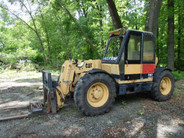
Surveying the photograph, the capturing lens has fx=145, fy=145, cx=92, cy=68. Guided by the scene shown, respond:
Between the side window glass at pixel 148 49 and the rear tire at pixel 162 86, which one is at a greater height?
the side window glass at pixel 148 49

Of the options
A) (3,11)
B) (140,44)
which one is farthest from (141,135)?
(3,11)

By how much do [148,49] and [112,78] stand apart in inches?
66.1

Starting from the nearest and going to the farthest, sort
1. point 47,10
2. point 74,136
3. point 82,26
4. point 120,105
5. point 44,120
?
point 74,136, point 44,120, point 120,105, point 82,26, point 47,10

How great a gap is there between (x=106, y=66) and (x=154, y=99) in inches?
83.3

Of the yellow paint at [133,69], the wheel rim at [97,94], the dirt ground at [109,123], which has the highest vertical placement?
the yellow paint at [133,69]

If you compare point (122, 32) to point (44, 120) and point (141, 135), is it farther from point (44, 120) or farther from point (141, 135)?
point (44, 120)

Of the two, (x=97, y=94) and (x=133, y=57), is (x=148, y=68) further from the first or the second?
(x=97, y=94)

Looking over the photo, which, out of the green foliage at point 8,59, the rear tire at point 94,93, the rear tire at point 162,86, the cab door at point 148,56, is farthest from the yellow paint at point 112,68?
the green foliage at point 8,59

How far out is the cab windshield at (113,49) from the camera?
4.64 m

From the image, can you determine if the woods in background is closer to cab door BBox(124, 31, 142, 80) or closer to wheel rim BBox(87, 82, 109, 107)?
cab door BBox(124, 31, 142, 80)

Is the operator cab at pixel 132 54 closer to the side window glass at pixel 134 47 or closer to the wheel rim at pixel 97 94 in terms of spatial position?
the side window glass at pixel 134 47

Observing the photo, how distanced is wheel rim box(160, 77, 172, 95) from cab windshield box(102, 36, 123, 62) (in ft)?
6.62

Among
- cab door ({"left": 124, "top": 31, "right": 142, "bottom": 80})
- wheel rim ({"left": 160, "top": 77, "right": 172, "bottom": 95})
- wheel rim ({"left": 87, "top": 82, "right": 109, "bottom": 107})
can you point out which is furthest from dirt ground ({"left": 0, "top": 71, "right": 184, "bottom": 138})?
cab door ({"left": 124, "top": 31, "right": 142, "bottom": 80})

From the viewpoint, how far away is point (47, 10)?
705 inches
